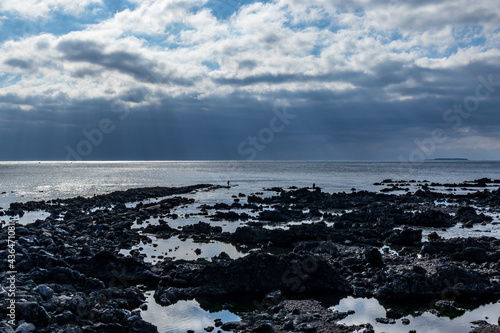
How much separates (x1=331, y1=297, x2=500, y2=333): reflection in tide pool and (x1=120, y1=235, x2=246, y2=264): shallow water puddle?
A: 12.1 meters

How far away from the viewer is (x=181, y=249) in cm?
3092

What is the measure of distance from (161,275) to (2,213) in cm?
4519

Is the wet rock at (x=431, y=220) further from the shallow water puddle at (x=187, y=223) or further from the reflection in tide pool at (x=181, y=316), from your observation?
the reflection in tide pool at (x=181, y=316)

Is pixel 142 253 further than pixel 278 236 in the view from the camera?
No

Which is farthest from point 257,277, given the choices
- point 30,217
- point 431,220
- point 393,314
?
point 30,217

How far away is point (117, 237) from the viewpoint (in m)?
34.4

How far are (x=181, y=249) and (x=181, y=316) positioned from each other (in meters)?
13.9

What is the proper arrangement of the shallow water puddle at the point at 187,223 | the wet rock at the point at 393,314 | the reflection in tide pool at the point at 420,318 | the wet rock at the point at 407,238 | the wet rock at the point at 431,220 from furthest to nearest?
the shallow water puddle at the point at 187,223 < the wet rock at the point at 431,220 < the wet rock at the point at 407,238 < the wet rock at the point at 393,314 < the reflection in tide pool at the point at 420,318

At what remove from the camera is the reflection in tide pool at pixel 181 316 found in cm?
1603

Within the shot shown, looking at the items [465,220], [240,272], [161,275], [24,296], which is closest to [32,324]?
[24,296]

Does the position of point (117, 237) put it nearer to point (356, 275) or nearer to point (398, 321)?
point (356, 275)

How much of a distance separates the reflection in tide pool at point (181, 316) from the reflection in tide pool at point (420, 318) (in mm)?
5586

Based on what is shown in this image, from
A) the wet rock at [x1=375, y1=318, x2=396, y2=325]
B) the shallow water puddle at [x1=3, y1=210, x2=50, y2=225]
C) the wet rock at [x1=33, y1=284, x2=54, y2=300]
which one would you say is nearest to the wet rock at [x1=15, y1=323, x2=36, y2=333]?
the wet rock at [x1=33, y1=284, x2=54, y2=300]

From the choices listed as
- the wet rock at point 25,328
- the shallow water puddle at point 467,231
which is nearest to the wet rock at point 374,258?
the shallow water puddle at point 467,231
